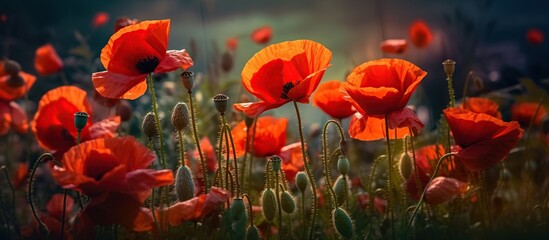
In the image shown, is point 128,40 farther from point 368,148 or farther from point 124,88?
point 368,148

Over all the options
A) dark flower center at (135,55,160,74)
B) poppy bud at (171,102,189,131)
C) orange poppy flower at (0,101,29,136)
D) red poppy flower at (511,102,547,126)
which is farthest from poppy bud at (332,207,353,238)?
orange poppy flower at (0,101,29,136)

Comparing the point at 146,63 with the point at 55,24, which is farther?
the point at 55,24

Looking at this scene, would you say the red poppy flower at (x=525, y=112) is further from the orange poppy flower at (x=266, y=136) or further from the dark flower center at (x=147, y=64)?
the dark flower center at (x=147, y=64)

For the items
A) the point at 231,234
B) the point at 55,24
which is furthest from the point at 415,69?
the point at 55,24

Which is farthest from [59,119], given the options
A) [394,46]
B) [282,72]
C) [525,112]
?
[525,112]

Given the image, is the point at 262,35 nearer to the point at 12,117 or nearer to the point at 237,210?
the point at 12,117

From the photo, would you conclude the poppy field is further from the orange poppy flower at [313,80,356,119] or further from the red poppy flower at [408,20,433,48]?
the red poppy flower at [408,20,433,48]

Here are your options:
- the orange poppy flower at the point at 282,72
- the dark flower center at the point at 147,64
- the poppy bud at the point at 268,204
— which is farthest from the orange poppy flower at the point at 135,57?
the poppy bud at the point at 268,204
